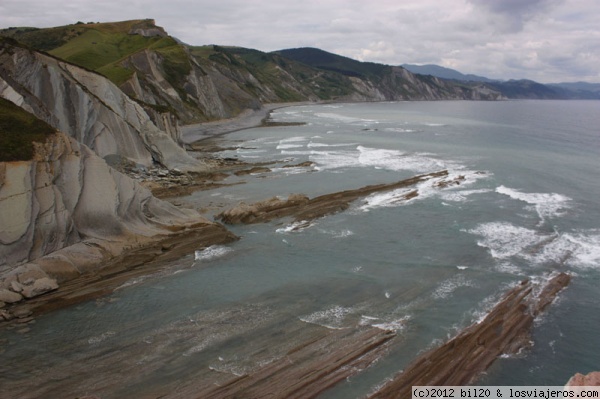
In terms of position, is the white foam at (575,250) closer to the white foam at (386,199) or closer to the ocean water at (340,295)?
the ocean water at (340,295)

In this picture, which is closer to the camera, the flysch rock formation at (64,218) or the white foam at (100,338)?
the white foam at (100,338)

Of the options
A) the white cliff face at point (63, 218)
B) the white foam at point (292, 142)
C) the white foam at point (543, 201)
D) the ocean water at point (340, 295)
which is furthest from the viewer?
the white foam at point (292, 142)

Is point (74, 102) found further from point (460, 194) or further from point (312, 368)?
point (460, 194)

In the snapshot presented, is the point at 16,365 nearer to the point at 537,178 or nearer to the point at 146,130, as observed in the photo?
the point at 146,130

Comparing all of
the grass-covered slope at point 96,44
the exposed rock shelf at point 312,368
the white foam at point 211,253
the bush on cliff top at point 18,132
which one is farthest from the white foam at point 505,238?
the grass-covered slope at point 96,44

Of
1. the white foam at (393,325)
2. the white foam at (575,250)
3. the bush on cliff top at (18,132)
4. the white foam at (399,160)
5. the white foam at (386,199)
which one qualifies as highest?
the bush on cliff top at (18,132)

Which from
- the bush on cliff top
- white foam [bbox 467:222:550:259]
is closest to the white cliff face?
the bush on cliff top

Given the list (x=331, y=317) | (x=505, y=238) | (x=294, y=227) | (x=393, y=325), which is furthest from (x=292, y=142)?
(x=393, y=325)
